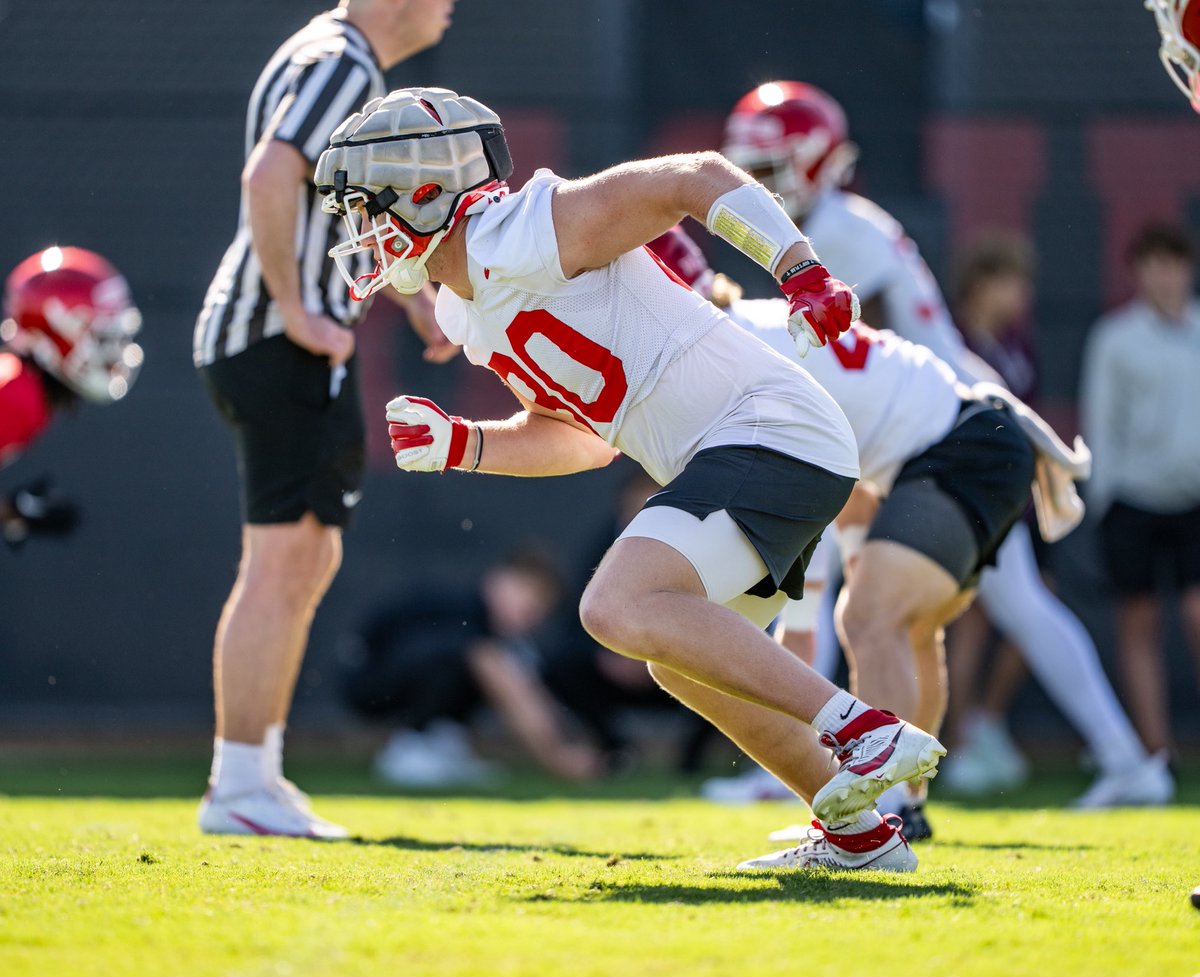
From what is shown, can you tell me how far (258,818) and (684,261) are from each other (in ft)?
6.13

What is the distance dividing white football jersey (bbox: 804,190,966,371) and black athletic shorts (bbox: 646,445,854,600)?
201cm

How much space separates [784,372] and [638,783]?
4287 millimetres

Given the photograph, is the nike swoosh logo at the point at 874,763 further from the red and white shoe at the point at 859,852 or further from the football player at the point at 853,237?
the football player at the point at 853,237

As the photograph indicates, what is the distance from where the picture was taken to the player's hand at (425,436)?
3.58 m

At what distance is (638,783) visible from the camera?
7492mm

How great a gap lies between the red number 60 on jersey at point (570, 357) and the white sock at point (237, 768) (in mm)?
1506

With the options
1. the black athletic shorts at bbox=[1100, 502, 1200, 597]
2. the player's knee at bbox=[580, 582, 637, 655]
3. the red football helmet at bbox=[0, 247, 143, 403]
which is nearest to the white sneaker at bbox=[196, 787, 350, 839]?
the player's knee at bbox=[580, 582, 637, 655]

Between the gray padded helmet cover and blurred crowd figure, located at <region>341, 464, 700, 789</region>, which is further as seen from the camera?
blurred crowd figure, located at <region>341, 464, 700, 789</region>

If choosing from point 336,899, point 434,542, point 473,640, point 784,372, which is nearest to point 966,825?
point 784,372

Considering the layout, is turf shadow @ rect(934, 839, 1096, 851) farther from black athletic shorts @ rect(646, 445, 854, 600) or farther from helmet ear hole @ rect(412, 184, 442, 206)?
helmet ear hole @ rect(412, 184, 442, 206)

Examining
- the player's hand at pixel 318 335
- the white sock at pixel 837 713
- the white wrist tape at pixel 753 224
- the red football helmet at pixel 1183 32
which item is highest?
the red football helmet at pixel 1183 32

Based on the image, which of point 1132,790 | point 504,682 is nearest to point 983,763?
point 1132,790

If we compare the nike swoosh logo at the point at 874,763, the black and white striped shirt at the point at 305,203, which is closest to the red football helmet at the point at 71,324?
the black and white striped shirt at the point at 305,203

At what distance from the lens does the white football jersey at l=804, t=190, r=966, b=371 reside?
5.39 metres
